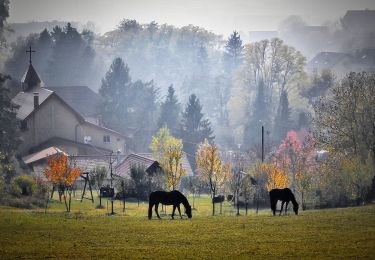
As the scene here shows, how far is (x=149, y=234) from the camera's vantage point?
3612 centimetres

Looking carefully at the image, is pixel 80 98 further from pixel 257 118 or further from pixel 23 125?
pixel 23 125

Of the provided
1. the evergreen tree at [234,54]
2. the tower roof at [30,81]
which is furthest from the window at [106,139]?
the evergreen tree at [234,54]

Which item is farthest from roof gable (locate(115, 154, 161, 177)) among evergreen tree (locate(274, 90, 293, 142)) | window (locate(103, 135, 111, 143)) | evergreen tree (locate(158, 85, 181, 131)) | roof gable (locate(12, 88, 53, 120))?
evergreen tree (locate(274, 90, 293, 142))

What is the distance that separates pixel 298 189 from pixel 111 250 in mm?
32472

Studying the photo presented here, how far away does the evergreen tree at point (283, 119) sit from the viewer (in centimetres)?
13200

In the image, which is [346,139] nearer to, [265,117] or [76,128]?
[76,128]

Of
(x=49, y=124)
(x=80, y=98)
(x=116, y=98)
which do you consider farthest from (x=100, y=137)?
(x=80, y=98)

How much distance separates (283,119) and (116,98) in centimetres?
3184

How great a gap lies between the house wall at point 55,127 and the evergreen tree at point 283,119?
35.8 m

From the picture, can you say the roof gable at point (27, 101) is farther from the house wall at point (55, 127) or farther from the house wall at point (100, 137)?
the house wall at point (100, 137)

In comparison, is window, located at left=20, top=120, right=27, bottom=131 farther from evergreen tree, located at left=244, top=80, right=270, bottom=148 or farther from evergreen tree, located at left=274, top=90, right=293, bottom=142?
evergreen tree, located at left=274, top=90, right=293, bottom=142

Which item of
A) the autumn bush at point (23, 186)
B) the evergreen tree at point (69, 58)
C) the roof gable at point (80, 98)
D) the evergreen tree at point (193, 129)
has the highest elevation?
the evergreen tree at point (69, 58)

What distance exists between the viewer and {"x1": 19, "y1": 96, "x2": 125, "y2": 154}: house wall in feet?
334

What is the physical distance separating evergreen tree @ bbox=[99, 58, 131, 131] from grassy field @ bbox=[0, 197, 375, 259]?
298 feet
